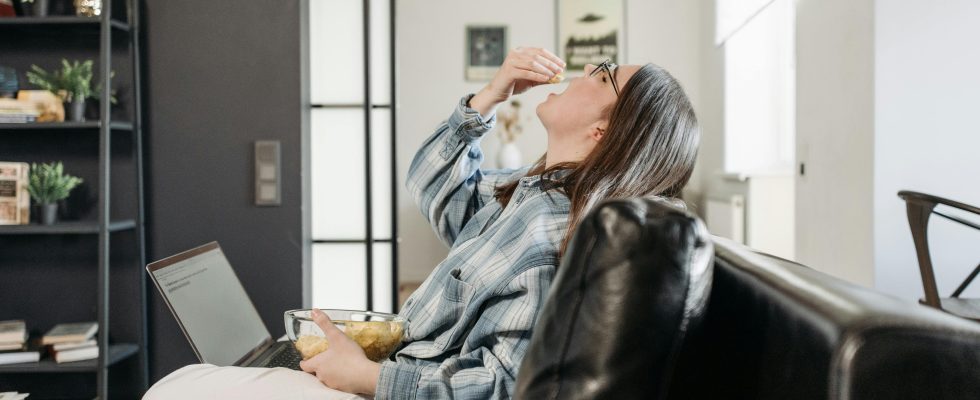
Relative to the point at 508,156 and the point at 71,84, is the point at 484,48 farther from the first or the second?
the point at 71,84

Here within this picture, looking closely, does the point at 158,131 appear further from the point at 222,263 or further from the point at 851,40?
the point at 851,40

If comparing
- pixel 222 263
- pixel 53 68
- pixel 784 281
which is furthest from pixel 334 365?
pixel 53 68

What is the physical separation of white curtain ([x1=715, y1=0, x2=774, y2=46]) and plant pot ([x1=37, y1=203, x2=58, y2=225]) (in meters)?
3.88

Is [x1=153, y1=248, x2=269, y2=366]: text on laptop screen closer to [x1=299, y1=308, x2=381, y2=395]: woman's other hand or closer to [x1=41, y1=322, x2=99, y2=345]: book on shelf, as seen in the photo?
[x1=299, y1=308, x2=381, y2=395]: woman's other hand

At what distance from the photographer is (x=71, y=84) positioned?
273 centimetres

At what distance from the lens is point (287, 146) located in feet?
9.06

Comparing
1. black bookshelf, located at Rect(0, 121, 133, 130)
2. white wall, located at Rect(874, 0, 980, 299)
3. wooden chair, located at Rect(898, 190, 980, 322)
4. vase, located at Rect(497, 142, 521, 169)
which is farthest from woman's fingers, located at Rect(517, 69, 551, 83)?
vase, located at Rect(497, 142, 521, 169)

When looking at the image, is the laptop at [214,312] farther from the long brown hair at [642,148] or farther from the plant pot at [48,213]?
the plant pot at [48,213]

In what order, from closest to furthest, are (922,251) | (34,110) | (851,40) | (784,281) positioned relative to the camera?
(784,281) → (922,251) → (34,110) → (851,40)

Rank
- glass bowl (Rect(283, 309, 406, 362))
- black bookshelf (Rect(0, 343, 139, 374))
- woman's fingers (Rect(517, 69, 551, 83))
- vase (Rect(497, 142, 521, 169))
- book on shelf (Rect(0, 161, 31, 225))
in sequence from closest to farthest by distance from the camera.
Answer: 1. glass bowl (Rect(283, 309, 406, 362))
2. woman's fingers (Rect(517, 69, 551, 83))
3. black bookshelf (Rect(0, 343, 139, 374))
4. book on shelf (Rect(0, 161, 31, 225))
5. vase (Rect(497, 142, 521, 169))

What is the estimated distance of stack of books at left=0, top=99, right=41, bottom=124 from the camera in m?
2.71

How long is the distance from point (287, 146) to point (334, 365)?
169 centimetres

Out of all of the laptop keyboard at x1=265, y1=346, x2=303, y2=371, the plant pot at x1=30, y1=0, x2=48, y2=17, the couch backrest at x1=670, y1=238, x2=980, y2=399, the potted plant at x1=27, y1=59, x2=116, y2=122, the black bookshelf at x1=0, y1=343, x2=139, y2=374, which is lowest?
Result: the black bookshelf at x1=0, y1=343, x2=139, y2=374

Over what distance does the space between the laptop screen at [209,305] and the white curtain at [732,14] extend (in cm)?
377
